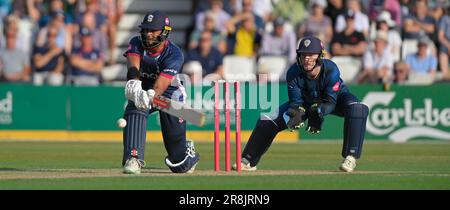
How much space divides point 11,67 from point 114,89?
249cm

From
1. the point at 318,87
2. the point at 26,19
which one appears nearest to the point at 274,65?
the point at 26,19

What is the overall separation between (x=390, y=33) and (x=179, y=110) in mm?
11964

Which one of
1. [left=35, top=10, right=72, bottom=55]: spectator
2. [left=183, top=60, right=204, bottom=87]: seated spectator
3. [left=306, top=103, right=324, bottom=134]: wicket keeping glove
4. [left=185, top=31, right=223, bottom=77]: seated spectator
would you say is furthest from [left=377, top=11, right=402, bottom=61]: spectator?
[left=306, top=103, right=324, bottom=134]: wicket keeping glove

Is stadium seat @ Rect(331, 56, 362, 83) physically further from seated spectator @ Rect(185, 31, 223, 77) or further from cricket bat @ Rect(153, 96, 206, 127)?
cricket bat @ Rect(153, 96, 206, 127)

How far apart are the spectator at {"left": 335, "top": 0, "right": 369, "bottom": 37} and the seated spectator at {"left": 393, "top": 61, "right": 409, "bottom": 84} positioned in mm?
1076

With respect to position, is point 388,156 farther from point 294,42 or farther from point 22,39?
point 22,39

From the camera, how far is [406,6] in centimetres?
2508

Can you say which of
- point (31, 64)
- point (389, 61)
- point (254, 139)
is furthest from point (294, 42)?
point (254, 139)

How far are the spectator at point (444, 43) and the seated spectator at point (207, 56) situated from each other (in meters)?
4.67

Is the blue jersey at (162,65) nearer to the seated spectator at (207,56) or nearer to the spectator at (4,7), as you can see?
the seated spectator at (207,56)

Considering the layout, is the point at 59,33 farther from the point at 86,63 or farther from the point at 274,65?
the point at 274,65

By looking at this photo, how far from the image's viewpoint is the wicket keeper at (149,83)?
12867 mm

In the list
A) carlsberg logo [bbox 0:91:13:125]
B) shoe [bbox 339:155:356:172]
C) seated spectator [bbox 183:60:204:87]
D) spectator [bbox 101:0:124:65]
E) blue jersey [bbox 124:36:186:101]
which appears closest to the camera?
blue jersey [bbox 124:36:186:101]

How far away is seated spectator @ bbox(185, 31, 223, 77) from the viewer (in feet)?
76.7
